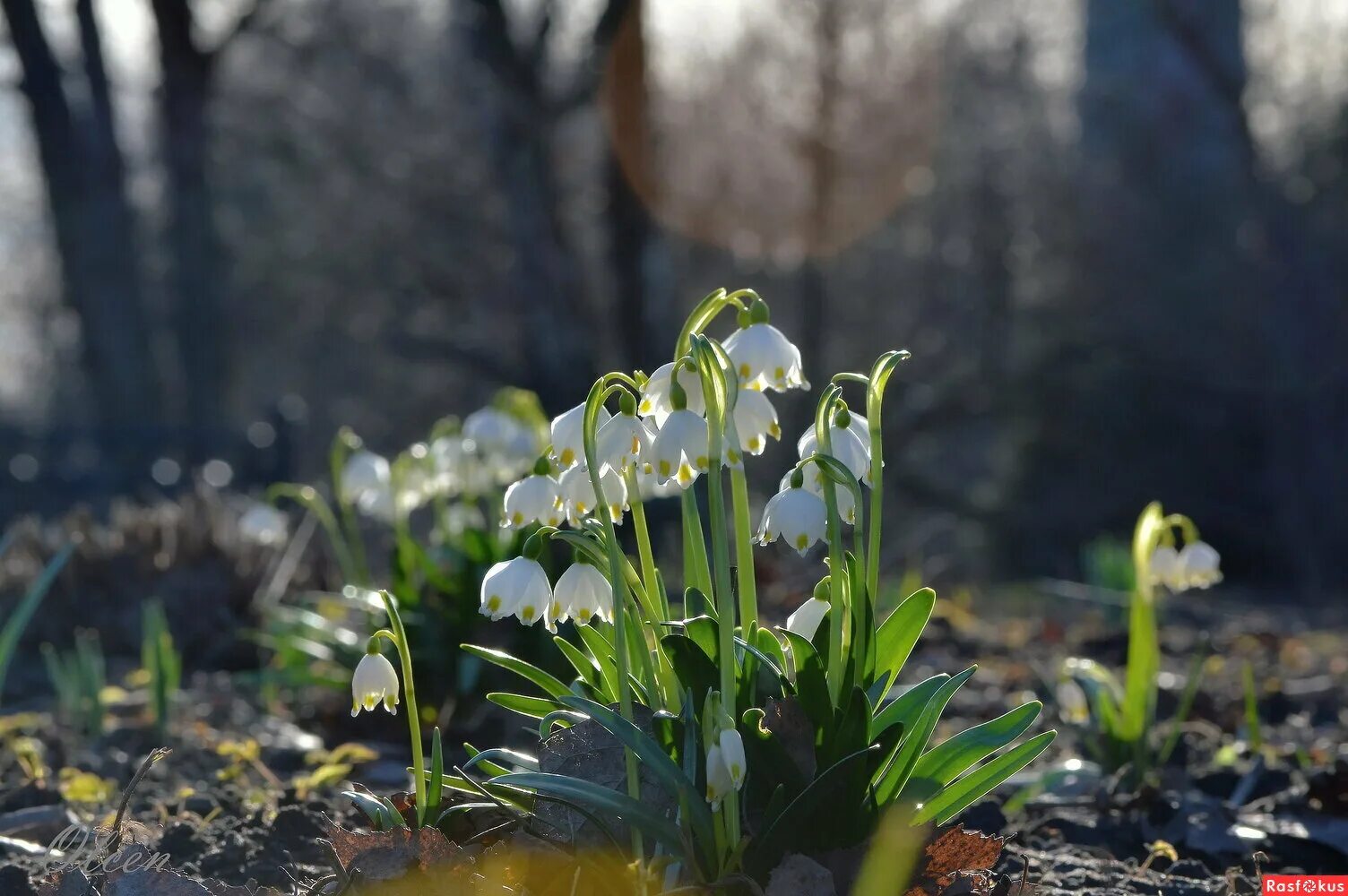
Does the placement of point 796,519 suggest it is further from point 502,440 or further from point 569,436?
point 502,440

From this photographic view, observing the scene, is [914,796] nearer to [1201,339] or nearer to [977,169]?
[1201,339]

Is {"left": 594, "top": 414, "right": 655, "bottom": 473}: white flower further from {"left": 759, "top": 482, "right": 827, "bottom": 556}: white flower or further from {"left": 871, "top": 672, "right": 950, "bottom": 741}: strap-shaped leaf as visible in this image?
{"left": 871, "top": 672, "right": 950, "bottom": 741}: strap-shaped leaf

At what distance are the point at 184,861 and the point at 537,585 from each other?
3.15 ft

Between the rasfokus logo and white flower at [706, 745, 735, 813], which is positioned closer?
white flower at [706, 745, 735, 813]

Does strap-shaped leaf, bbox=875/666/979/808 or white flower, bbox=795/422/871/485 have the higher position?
white flower, bbox=795/422/871/485

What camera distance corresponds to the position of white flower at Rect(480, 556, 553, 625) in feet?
6.30

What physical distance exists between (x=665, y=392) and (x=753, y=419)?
141mm

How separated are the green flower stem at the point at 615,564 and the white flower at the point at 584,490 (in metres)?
0.02

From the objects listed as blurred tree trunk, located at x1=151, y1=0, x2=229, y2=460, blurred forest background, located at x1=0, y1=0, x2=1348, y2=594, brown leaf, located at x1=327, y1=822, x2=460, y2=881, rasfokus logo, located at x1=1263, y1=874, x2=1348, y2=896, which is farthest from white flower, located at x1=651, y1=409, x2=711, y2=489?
blurred tree trunk, located at x1=151, y1=0, x2=229, y2=460

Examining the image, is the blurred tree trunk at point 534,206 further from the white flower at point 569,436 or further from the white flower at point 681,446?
the white flower at point 681,446

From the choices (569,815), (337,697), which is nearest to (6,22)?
(337,697)

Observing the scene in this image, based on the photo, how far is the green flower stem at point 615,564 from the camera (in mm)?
1790

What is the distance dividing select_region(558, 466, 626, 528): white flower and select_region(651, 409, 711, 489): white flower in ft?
0.62

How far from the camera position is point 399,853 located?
175 cm
